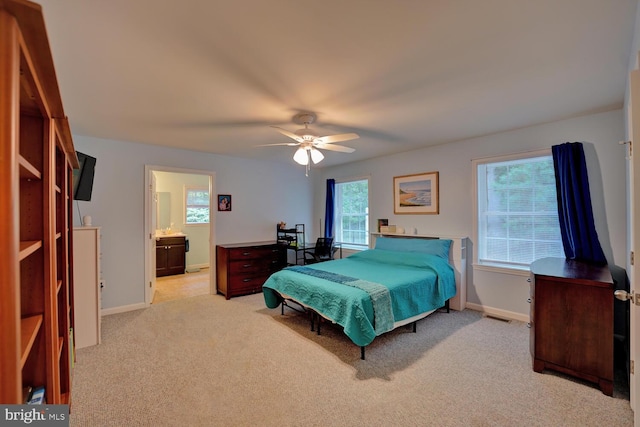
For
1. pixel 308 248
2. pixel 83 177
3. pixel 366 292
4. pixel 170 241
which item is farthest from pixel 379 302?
pixel 170 241

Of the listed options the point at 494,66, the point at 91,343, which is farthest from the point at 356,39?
the point at 91,343

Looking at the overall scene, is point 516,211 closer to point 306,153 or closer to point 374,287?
point 374,287

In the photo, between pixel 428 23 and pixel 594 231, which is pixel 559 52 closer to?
pixel 428 23

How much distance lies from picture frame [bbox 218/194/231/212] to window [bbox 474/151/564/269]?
3957 mm

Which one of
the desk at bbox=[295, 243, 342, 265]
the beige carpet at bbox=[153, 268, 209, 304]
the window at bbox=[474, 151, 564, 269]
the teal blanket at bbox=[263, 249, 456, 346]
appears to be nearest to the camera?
the teal blanket at bbox=[263, 249, 456, 346]

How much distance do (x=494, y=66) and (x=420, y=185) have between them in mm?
2576

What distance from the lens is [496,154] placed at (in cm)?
366

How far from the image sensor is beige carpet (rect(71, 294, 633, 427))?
74.4 inches

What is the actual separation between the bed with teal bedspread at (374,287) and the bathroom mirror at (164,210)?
164 inches

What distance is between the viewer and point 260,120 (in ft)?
10.1

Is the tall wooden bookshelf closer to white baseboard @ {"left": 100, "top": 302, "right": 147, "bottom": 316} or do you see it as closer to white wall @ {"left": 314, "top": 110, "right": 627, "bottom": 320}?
white baseboard @ {"left": 100, "top": 302, "right": 147, "bottom": 316}

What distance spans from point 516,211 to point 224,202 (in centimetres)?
442

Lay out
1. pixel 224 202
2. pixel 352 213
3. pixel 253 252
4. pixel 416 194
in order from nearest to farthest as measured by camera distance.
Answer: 1. pixel 416 194
2. pixel 253 252
3. pixel 224 202
4. pixel 352 213

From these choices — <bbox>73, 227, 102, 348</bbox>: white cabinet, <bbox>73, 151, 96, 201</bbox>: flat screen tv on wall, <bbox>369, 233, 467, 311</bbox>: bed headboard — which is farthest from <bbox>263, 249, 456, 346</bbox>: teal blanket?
<bbox>73, 151, 96, 201</bbox>: flat screen tv on wall
